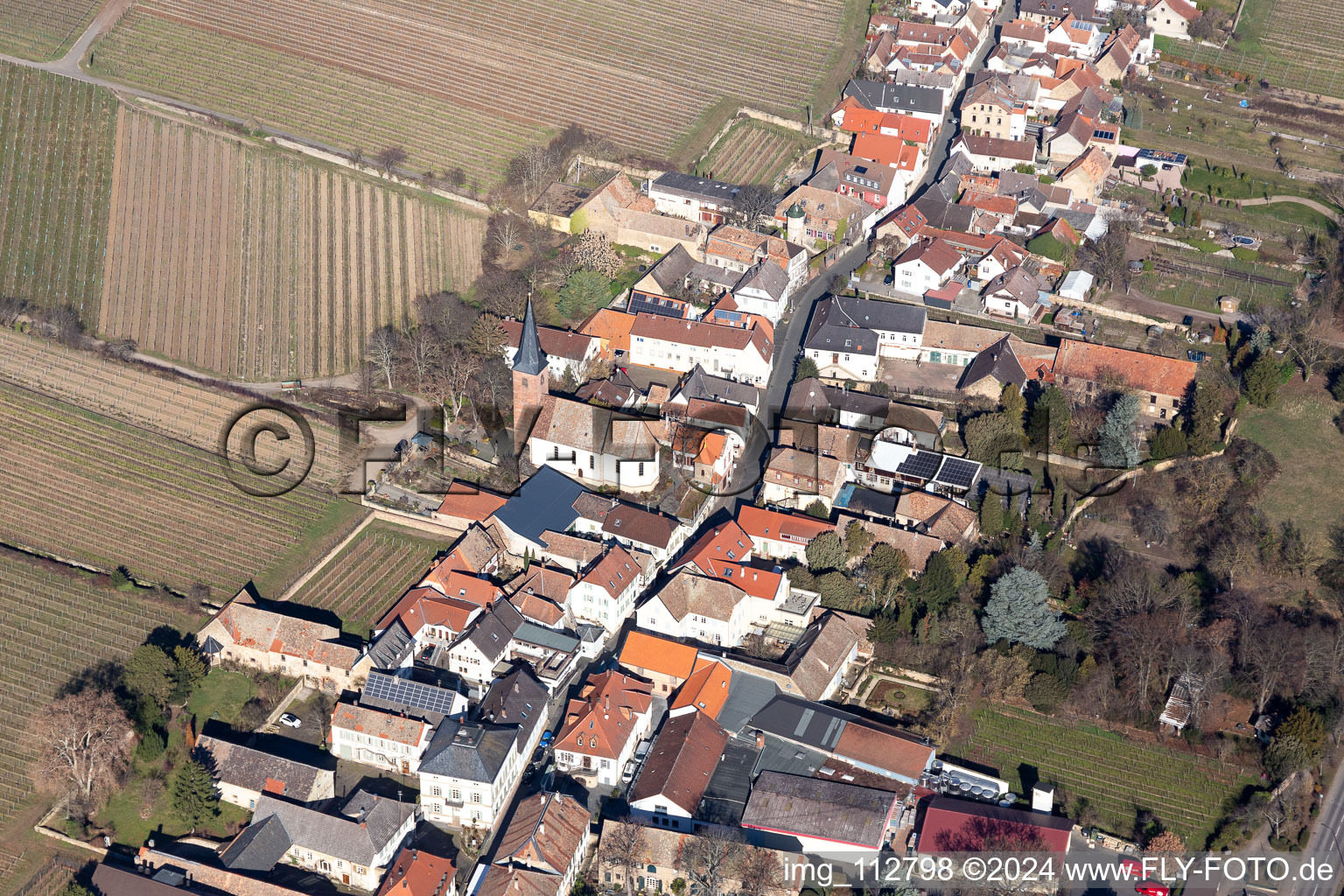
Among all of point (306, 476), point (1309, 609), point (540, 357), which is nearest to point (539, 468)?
point (540, 357)

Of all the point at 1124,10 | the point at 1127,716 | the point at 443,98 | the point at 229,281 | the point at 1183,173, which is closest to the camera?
the point at 1127,716

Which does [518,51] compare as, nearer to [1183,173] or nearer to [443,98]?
[443,98]

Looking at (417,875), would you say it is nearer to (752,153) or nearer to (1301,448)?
(1301,448)

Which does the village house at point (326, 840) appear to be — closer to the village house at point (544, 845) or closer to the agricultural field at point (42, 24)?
the village house at point (544, 845)

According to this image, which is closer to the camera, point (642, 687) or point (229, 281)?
point (642, 687)

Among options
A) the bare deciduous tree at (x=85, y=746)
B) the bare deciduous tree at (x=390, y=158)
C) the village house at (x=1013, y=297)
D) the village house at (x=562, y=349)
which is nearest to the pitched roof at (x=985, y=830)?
the village house at (x=562, y=349)

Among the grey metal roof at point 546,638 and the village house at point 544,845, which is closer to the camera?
the village house at point 544,845

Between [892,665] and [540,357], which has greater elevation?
[540,357]

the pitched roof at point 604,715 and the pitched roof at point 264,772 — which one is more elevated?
the pitched roof at point 604,715
